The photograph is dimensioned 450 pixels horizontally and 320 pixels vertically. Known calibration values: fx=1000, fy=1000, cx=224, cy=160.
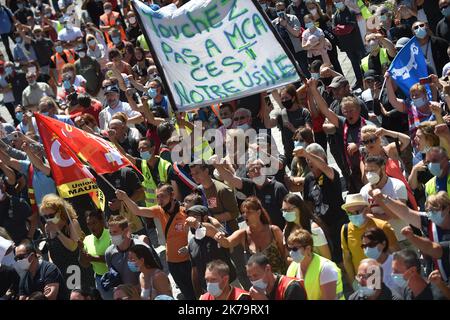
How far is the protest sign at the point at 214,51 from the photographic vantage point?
9.95 m

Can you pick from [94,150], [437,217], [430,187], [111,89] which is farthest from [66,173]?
[437,217]

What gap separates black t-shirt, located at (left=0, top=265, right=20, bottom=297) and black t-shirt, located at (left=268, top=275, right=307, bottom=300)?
2970 mm

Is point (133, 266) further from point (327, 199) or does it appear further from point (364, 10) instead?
point (364, 10)

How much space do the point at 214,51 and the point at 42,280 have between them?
9.44ft

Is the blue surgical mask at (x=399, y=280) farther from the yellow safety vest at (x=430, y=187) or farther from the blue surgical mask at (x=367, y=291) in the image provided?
the yellow safety vest at (x=430, y=187)

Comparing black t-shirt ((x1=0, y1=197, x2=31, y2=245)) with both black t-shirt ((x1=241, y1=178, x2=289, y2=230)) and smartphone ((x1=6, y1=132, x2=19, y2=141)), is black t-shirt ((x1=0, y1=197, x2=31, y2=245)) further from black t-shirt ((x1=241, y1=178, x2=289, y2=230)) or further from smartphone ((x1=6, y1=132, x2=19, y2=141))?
black t-shirt ((x1=241, y1=178, x2=289, y2=230))

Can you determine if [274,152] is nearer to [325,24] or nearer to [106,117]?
[106,117]

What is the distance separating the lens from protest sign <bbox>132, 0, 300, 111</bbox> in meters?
9.95

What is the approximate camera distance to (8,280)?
31.9 feet

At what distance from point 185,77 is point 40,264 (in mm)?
2461

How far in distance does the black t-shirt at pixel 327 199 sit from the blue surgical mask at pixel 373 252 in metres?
1.50

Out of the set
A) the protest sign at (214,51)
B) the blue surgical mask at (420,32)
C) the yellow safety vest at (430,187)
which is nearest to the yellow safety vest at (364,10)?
the blue surgical mask at (420,32)

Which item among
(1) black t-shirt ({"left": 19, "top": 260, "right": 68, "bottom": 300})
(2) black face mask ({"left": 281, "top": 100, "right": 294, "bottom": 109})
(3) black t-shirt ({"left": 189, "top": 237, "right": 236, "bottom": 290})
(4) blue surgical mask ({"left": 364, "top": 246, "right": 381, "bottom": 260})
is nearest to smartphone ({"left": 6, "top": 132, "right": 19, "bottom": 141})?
(2) black face mask ({"left": 281, "top": 100, "right": 294, "bottom": 109})
